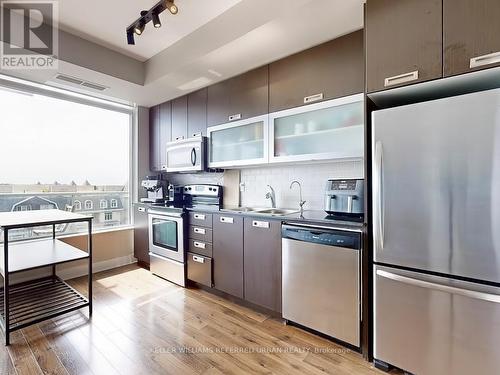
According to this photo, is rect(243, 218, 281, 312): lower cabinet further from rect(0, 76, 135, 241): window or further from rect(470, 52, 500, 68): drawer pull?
rect(0, 76, 135, 241): window

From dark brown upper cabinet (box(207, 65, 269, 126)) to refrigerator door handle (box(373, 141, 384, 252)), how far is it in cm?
127

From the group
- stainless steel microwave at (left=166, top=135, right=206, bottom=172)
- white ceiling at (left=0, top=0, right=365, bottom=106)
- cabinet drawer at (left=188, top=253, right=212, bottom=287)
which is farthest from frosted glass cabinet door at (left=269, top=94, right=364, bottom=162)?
cabinet drawer at (left=188, top=253, right=212, bottom=287)

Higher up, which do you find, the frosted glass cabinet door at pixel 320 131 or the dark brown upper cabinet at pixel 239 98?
the dark brown upper cabinet at pixel 239 98

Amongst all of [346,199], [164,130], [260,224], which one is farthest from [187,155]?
[346,199]

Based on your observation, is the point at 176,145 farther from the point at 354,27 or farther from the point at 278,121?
the point at 354,27

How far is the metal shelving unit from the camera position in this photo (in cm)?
193

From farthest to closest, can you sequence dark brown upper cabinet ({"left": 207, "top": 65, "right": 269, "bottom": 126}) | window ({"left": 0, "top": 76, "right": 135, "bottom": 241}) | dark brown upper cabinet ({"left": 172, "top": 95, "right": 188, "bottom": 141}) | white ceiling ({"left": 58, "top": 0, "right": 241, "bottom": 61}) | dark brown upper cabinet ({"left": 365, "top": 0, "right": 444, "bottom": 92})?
1. dark brown upper cabinet ({"left": 172, "top": 95, "right": 188, "bottom": 141})
2. window ({"left": 0, "top": 76, "right": 135, "bottom": 241})
3. dark brown upper cabinet ({"left": 207, "top": 65, "right": 269, "bottom": 126})
4. white ceiling ({"left": 58, "top": 0, "right": 241, "bottom": 61})
5. dark brown upper cabinet ({"left": 365, "top": 0, "right": 444, "bottom": 92})

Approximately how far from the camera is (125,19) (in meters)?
2.37

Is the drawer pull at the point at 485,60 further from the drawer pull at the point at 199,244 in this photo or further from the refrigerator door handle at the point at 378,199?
the drawer pull at the point at 199,244

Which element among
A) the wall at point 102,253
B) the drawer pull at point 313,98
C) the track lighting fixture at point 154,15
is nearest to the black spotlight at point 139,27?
→ the track lighting fixture at point 154,15

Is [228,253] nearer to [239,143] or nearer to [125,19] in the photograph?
[239,143]

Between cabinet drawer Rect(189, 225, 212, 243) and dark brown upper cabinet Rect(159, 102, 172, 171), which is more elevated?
dark brown upper cabinet Rect(159, 102, 172, 171)

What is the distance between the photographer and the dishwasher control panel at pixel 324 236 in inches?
69.3

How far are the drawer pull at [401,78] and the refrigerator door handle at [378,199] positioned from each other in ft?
1.24
